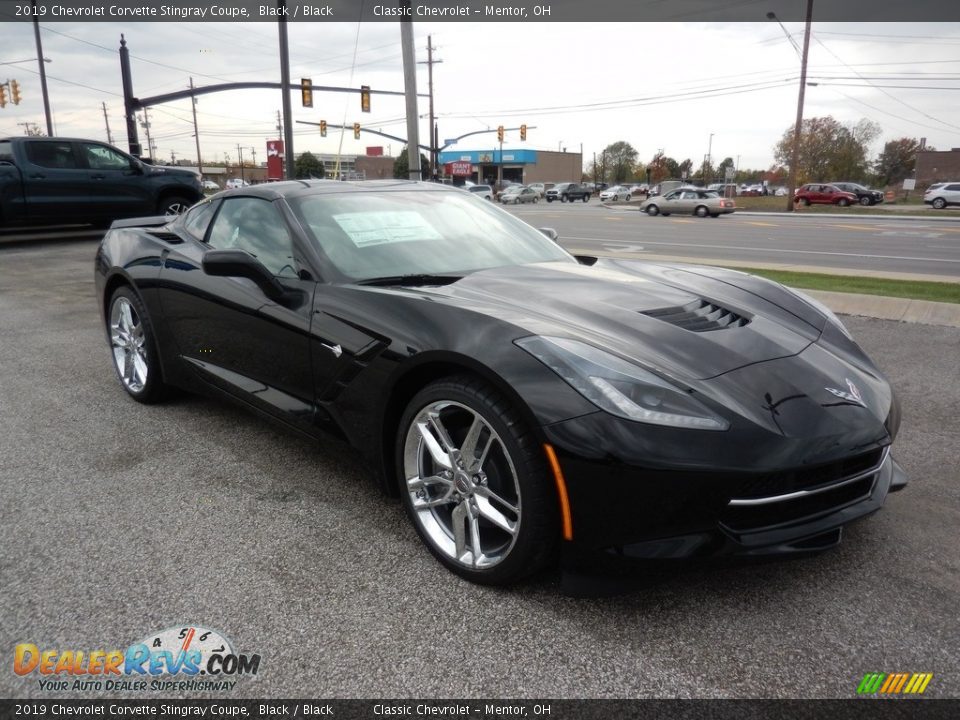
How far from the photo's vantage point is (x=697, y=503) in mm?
1991

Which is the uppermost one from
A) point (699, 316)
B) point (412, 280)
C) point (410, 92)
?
point (410, 92)

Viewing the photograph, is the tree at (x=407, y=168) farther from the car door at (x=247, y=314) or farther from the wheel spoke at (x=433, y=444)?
the wheel spoke at (x=433, y=444)

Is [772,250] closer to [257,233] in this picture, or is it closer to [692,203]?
[257,233]

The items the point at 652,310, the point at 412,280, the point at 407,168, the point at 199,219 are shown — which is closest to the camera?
the point at 652,310

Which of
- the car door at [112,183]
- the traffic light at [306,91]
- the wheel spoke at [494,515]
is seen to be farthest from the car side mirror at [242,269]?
the traffic light at [306,91]

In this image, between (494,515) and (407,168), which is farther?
(407,168)

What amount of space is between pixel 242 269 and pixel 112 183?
473 inches

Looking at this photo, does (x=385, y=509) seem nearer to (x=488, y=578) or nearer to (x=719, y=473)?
(x=488, y=578)

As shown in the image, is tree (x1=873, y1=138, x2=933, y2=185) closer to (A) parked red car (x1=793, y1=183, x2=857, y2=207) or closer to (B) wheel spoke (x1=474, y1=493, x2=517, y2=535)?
(A) parked red car (x1=793, y1=183, x2=857, y2=207)

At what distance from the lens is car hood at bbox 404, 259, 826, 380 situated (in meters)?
2.34

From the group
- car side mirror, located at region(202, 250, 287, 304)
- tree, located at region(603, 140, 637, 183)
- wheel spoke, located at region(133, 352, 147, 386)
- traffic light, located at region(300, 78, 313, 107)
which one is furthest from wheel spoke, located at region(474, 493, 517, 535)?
tree, located at region(603, 140, 637, 183)

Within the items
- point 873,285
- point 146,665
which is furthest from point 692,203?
point 146,665

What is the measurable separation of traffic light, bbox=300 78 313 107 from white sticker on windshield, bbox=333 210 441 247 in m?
26.2

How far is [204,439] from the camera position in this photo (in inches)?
151
